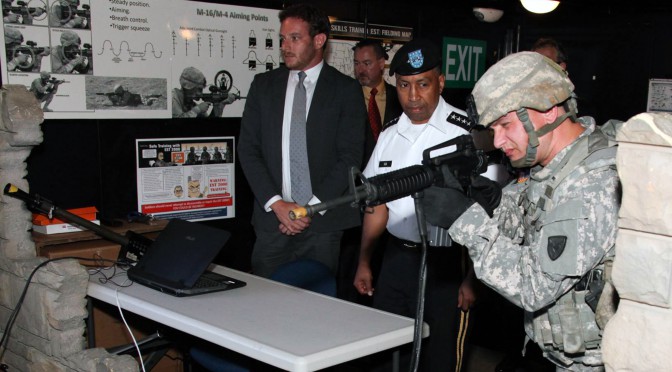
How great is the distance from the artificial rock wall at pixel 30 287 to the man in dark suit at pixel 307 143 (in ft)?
3.31


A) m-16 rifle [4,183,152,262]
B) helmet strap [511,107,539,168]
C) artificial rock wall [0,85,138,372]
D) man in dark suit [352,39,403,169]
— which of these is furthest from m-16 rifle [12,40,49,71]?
helmet strap [511,107,539,168]

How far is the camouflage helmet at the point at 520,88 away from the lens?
1940mm

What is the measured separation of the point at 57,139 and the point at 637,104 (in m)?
4.12

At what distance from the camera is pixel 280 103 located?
11.8ft

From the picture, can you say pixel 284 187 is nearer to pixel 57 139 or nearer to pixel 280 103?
pixel 280 103

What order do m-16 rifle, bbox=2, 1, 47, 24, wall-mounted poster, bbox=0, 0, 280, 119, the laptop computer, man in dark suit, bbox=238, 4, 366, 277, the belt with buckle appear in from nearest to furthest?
the laptop computer → the belt with buckle → m-16 rifle, bbox=2, 1, 47, 24 → wall-mounted poster, bbox=0, 0, 280, 119 → man in dark suit, bbox=238, 4, 366, 277

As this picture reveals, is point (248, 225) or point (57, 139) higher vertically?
point (57, 139)

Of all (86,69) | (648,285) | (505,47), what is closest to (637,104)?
(505,47)

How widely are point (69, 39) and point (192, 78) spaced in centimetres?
69

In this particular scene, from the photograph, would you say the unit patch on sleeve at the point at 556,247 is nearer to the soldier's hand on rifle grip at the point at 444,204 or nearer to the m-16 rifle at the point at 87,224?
the soldier's hand on rifle grip at the point at 444,204

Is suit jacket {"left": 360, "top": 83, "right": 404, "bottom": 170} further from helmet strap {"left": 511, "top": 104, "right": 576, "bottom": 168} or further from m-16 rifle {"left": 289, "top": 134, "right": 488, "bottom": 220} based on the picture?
helmet strap {"left": 511, "top": 104, "right": 576, "bottom": 168}

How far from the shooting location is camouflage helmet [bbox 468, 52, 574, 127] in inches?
76.4

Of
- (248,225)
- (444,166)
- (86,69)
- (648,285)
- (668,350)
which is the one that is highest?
(86,69)

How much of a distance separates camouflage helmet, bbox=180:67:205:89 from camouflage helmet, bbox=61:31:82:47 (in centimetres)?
59
